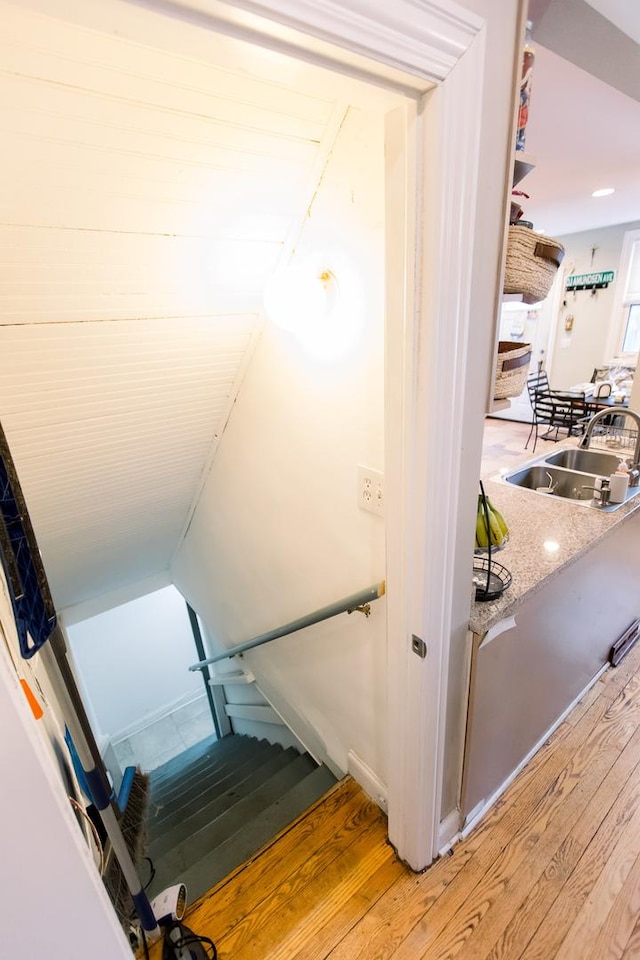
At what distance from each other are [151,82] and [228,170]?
22 cm

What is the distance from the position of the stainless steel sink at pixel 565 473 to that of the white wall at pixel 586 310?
4320 millimetres

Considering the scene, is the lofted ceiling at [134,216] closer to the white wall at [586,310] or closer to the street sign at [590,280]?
the white wall at [586,310]

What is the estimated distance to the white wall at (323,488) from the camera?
96cm

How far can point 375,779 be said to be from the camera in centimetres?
151

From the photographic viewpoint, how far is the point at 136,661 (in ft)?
14.4

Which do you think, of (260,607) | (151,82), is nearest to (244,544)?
(260,607)

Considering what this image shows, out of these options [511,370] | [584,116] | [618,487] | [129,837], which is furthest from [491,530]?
[584,116]

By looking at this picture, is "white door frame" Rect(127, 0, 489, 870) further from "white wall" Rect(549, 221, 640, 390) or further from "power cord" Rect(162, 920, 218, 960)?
"white wall" Rect(549, 221, 640, 390)

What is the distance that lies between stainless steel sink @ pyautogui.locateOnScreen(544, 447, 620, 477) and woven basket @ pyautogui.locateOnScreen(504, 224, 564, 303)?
1.59m

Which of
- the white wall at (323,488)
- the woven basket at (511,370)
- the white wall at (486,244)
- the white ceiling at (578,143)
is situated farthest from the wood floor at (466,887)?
the white ceiling at (578,143)

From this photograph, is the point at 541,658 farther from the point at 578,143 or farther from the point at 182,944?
the point at 578,143

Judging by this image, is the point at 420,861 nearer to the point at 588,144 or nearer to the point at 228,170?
the point at 228,170

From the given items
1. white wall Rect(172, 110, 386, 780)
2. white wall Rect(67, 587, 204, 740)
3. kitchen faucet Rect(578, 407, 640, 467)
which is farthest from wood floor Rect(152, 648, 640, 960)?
white wall Rect(67, 587, 204, 740)

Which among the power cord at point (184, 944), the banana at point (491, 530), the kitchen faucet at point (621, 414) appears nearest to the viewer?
the power cord at point (184, 944)
